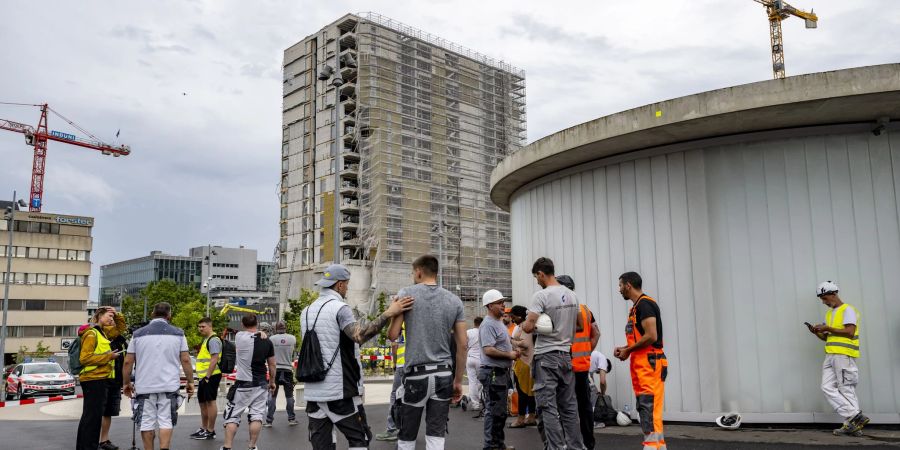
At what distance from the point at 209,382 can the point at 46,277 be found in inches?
2683

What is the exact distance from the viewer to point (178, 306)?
200 feet

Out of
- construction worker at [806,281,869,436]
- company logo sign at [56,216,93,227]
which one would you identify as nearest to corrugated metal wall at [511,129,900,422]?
construction worker at [806,281,869,436]

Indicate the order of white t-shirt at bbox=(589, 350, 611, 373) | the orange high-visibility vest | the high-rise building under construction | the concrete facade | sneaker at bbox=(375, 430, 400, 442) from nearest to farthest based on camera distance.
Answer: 1. the orange high-visibility vest
2. sneaker at bbox=(375, 430, 400, 442)
3. white t-shirt at bbox=(589, 350, 611, 373)
4. the high-rise building under construction
5. the concrete facade

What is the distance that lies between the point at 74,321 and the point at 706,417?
7218 cm

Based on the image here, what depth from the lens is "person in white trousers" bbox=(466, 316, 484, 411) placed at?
11.2 meters

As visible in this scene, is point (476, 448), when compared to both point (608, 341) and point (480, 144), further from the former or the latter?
point (480, 144)

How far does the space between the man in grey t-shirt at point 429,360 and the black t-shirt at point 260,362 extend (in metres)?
3.53

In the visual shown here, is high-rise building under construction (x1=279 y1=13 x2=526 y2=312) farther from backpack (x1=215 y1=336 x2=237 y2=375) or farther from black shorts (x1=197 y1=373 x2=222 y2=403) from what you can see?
black shorts (x1=197 y1=373 x2=222 y2=403)

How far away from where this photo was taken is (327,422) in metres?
5.10

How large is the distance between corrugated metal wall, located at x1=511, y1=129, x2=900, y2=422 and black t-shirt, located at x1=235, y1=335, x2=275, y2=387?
511 cm

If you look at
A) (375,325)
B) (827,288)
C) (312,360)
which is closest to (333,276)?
(375,325)

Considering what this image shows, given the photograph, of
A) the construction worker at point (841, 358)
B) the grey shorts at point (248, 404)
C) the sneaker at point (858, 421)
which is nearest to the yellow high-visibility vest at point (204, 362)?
the grey shorts at point (248, 404)

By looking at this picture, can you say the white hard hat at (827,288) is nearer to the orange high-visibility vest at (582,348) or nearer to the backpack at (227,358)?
the orange high-visibility vest at (582,348)

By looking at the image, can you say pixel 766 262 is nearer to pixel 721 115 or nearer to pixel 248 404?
pixel 721 115
